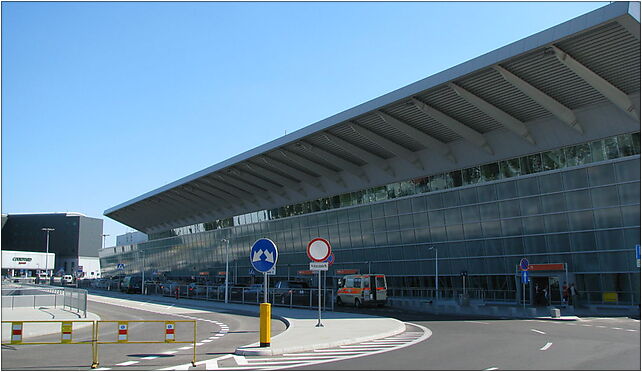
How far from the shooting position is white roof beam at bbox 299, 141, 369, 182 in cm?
4865

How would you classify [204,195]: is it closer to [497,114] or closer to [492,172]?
[492,172]

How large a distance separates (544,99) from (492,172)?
9805 millimetres

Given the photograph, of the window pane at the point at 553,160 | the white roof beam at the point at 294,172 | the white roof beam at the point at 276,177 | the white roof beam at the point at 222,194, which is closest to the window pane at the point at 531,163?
the window pane at the point at 553,160

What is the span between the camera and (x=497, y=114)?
36781 millimetres

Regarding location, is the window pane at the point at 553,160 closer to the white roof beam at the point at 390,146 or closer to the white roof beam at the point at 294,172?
the white roof beam at the point at 390,146

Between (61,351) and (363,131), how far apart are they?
31.4 meters

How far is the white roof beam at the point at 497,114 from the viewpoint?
1358 inches

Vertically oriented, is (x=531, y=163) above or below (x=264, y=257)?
above

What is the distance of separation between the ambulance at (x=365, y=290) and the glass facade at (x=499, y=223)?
40.4 ft

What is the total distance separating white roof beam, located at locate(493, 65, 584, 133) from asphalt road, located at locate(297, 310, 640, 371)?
1607 cm

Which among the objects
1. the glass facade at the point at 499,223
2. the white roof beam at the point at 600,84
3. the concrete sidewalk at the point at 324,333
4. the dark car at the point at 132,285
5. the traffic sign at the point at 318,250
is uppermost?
the white roof beam at the point at 600,84

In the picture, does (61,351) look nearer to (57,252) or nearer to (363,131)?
(363,131)

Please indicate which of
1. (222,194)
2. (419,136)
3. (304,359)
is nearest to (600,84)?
(419,136)

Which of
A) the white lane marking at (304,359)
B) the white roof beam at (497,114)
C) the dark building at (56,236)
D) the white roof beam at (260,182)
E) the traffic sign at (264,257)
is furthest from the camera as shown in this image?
the dark building at (56,236)
